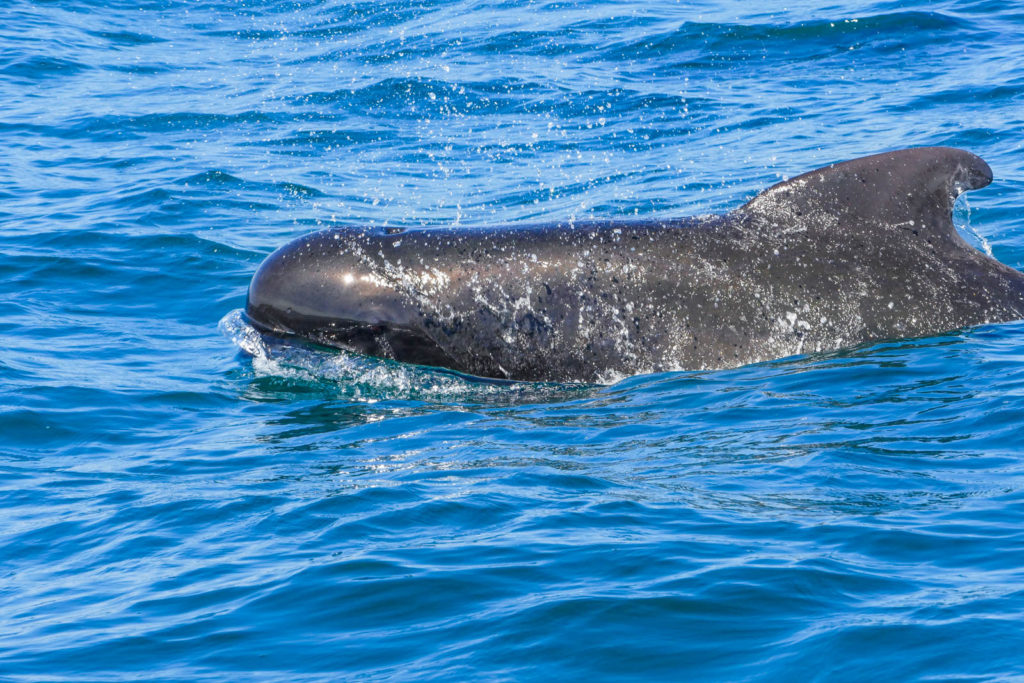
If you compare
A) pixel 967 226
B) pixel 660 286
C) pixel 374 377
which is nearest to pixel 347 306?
pixel 374 377

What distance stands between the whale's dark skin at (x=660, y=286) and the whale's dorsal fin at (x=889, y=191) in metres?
0.01

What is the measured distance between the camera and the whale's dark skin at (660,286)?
39.8ft

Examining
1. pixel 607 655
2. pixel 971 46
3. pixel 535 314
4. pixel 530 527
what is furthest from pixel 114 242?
pixel 971 46

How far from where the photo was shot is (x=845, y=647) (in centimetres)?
670

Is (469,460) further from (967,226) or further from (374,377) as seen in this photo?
(967,226)

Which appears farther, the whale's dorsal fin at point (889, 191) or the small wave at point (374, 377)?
the whale's dorsal fin at point (889, 191)

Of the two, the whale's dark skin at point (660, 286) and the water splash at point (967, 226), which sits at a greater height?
the whale's dark skin at point (660, 286)

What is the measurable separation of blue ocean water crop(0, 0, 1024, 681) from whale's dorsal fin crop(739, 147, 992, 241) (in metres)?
1.18

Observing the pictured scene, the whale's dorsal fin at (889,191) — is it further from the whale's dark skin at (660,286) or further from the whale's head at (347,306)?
the whale's head at (347,306)

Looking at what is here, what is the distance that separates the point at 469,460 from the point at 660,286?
304cm

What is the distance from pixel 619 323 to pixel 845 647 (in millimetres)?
5743

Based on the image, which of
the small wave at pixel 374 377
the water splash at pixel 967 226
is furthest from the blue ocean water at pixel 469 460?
the water splash at pixel 967 226

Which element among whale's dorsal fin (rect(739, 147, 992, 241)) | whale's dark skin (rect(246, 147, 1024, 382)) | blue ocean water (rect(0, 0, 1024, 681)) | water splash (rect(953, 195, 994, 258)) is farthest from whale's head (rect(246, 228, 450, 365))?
water splash (rect(953, 195, 994, 258))

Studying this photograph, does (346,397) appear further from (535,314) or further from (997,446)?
(997,446)
